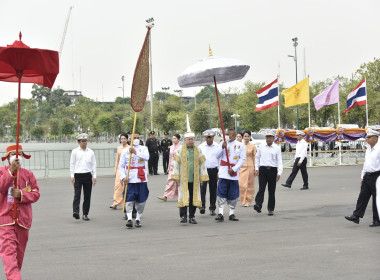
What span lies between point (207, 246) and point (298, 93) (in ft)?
69.8

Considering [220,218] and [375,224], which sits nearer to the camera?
[375,224]

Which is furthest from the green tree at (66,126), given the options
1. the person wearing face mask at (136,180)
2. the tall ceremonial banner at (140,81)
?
the tall ceremonial banner at (140,81)

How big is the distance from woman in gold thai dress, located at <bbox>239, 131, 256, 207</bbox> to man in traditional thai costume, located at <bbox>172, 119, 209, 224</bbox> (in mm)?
3106

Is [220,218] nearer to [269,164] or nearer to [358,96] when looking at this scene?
[269,164]

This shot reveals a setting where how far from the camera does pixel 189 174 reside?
1042cm

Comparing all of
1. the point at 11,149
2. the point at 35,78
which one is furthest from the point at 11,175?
the point at 35,78

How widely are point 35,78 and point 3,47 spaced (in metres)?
1.35

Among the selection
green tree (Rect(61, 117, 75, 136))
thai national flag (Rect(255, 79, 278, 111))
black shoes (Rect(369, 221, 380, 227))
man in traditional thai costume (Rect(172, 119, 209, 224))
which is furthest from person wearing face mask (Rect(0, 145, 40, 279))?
green tree (Rect(61, 117, 75, 136))

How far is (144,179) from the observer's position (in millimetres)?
10297

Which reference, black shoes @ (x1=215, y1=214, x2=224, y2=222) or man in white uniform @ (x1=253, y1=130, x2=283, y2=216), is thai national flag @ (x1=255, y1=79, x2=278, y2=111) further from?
black shoes @ (x1=215, y1=214, x2=224, y2=222)

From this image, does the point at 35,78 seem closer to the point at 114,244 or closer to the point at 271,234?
the point at 114,244

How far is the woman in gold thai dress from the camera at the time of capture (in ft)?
43.8

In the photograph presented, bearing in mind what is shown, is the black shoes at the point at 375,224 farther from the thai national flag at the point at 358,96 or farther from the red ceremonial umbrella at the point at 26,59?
the thai national flag at the point at 358,96

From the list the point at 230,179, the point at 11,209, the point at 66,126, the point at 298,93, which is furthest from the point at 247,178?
the point at 66,126
